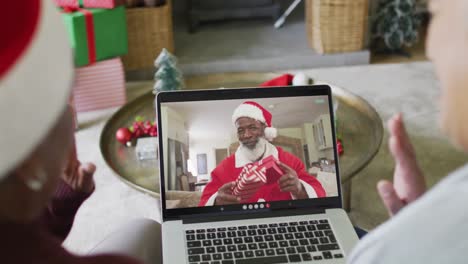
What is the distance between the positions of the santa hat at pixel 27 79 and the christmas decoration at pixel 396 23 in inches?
115

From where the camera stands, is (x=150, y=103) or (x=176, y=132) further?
(x=150, y=103)

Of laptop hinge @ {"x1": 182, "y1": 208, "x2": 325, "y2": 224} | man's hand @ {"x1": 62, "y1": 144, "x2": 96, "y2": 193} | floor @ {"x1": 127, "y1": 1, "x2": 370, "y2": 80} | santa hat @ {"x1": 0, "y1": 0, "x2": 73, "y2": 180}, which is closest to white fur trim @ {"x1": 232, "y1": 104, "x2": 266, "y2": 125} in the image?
laptop hinge @ {"x1": 182, "y1": 208, "x2": 325, "y2": 224}

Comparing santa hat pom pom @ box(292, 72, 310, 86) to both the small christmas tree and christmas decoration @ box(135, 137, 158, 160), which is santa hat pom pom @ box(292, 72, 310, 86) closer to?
the small christmas tree

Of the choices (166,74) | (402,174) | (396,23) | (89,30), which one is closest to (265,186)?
(402,174)

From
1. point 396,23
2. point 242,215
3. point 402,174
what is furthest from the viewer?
point 396,23

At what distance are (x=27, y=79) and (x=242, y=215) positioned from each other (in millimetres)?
745

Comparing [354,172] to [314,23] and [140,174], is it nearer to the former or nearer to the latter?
[140,174]

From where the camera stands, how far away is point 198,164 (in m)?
1.26

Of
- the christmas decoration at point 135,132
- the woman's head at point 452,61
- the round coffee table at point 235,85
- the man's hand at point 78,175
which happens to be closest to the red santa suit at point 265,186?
the man's hand at point 78,175

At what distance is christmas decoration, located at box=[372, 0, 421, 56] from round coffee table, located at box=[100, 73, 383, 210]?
1299 mm

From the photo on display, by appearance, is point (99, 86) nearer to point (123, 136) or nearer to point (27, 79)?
point (123, 136)

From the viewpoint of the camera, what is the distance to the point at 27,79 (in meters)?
0.54

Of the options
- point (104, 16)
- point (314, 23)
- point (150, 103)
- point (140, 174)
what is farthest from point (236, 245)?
point (314, 23)

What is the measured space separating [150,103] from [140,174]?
498 millimetres
